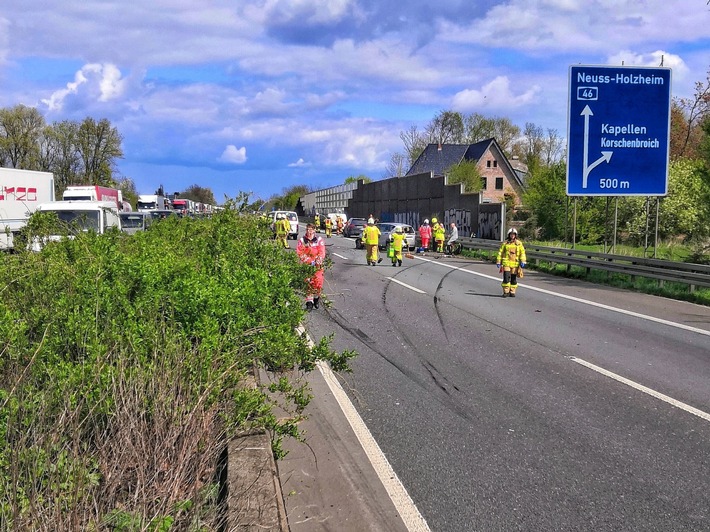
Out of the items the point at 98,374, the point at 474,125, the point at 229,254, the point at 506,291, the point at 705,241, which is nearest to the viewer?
the point at 98,374

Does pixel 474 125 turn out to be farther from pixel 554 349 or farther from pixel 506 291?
pixel 554 349

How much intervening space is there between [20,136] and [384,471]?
74.9 meters

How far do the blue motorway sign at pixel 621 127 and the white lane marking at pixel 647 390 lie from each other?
462 inches

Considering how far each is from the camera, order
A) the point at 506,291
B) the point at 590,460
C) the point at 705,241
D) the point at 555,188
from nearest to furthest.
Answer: the point at 590,460 < the point at 506,291 < the point at 705,241 < the point at 555,188

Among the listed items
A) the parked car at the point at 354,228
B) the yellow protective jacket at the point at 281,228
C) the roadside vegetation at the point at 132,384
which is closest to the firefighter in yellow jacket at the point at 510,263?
the yellow protective jacket at the point at 281,228

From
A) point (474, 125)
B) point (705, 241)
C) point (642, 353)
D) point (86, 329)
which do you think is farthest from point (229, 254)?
point (474, 125)

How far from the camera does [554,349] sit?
941cm

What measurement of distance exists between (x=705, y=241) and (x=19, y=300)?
23341 millimetres

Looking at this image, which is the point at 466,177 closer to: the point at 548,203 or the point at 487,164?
the point at 487,164

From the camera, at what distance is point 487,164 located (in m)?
70.1

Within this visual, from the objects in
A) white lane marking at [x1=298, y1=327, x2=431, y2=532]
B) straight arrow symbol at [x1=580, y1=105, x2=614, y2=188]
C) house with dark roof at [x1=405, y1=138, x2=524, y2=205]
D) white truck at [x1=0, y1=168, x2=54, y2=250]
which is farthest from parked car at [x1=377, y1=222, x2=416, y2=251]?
house with dark roof at [x1=405, y1=138, x2=524, y2=205]

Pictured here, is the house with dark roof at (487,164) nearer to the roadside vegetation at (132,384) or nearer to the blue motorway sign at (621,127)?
the blue motorway sign at (621,127)

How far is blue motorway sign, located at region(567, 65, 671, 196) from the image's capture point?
1884cm

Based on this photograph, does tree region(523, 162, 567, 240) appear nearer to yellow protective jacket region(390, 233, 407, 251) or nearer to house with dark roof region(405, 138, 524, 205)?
yellow protective jacket region(390, 233, 407, 251)
